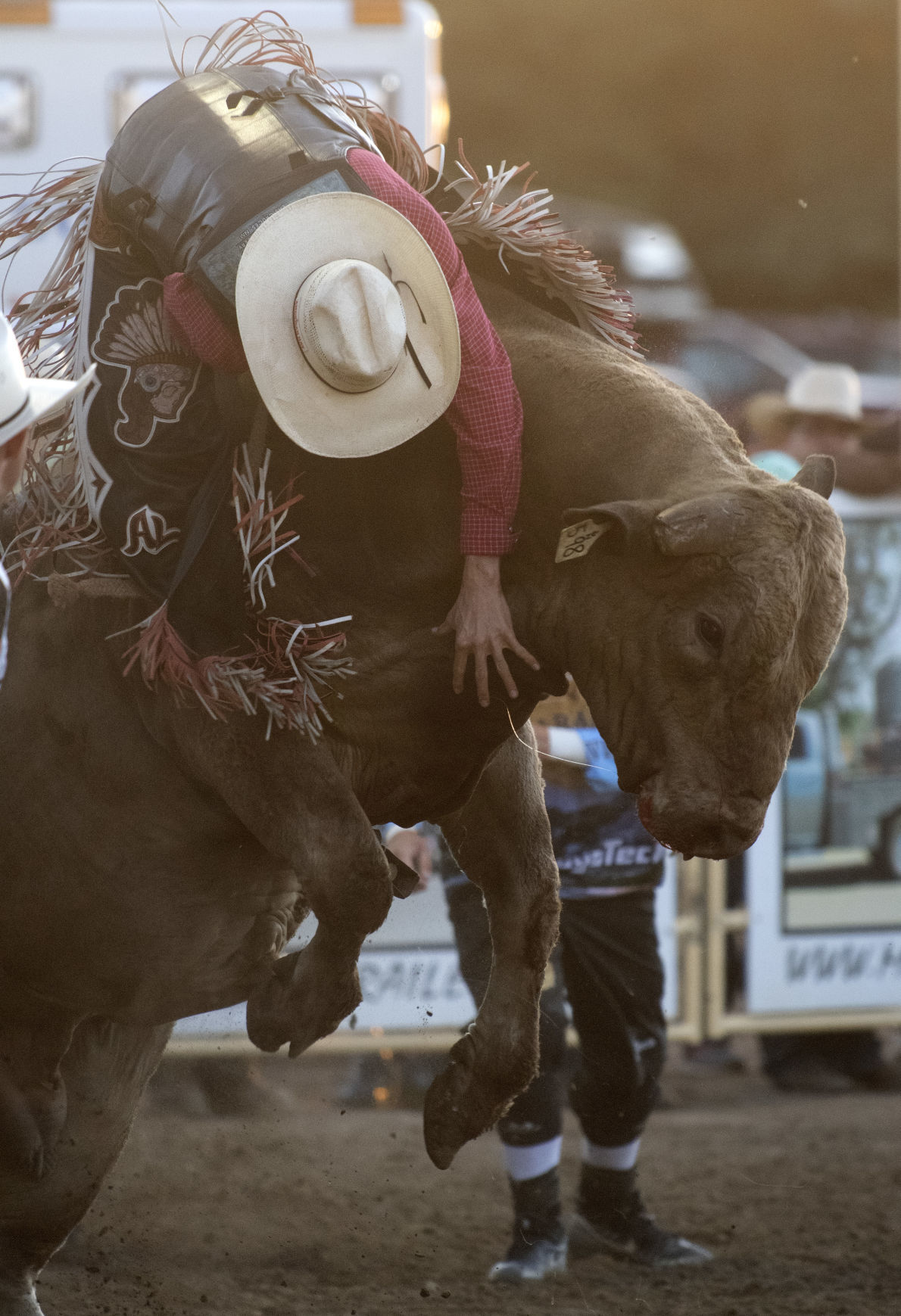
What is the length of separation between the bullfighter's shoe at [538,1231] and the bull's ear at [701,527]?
7.97ft

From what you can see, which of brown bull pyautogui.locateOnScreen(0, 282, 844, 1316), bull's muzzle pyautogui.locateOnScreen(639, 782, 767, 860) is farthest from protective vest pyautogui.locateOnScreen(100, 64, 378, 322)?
bull's muzzle pyautogui.locateOnScreen(639, 782, 767, 860)

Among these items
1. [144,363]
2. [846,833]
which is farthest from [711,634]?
[846,833]

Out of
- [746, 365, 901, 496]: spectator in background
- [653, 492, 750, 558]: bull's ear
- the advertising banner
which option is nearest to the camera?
[653, 492, 750, 558]: bull's ear

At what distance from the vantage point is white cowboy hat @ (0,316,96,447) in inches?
98.4

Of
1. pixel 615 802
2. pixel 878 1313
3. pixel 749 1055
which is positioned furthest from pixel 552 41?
pixel 878 1313

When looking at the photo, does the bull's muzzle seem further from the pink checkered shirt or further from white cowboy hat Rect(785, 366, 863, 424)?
white cowboy hat Rect(785, 366, 863, 424)

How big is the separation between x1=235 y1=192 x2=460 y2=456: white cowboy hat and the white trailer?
4639mm

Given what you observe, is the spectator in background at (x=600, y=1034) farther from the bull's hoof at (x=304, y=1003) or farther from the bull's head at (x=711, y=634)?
the bull's head at (x=711, y=634)

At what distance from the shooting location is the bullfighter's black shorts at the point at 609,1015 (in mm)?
4438

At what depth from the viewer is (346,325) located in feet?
8.07

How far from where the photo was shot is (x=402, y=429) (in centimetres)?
254

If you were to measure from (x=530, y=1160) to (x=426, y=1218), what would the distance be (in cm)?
58

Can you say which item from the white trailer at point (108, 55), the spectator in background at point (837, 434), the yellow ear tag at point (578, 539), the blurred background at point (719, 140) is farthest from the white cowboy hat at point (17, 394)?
the blurred background at point (719, 140)

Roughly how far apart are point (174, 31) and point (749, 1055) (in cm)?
481
